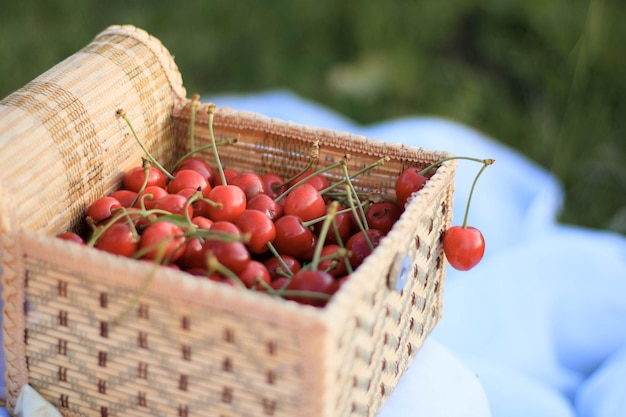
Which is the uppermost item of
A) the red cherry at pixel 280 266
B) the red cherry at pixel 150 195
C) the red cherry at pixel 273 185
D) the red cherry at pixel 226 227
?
the red cherry at pixel 226 227

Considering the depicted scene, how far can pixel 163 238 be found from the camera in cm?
90

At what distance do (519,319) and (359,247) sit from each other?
62 centimetres

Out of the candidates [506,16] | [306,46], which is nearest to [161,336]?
[306,46]

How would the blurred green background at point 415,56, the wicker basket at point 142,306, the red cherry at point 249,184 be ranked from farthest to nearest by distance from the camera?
the blurred green background at point 415,56, the red cherry at point 249,184, the wicker basket at point 142,306

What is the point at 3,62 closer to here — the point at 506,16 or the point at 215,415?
the point at 506,16

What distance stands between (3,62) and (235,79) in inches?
29.6

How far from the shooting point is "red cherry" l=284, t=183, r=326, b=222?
3.46 ft

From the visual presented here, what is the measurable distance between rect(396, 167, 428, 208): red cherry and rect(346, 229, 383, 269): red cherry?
83 mm

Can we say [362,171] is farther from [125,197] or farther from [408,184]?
[125,197]

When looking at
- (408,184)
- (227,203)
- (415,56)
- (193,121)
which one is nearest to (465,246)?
(408,184)

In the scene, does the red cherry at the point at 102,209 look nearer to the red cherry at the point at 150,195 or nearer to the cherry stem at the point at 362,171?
the red cherry at the point at 150,195

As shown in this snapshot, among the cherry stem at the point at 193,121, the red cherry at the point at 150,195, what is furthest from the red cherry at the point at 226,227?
the cherry stem at the point at 193,121

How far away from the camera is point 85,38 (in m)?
2.69

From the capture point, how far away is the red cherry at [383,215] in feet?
3.50
